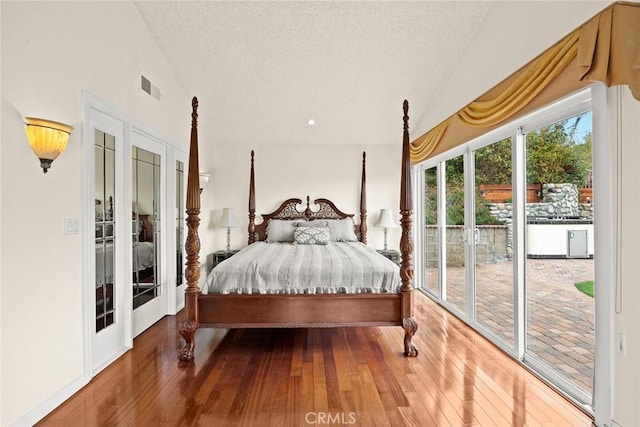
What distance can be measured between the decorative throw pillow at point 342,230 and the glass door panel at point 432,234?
104 centimetres

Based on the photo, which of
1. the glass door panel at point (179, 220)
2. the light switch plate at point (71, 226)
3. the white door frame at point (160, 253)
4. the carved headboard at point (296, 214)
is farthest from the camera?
the carved headboard at point (296, 214)

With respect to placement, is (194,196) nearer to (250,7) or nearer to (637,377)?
(250,7)

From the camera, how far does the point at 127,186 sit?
2.97m

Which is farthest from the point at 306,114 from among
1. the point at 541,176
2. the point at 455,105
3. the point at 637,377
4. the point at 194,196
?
the point at 637,377

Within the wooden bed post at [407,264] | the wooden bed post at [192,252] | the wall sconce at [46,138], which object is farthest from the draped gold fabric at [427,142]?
the wall sconce at [46,138]

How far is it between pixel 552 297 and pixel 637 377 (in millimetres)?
892

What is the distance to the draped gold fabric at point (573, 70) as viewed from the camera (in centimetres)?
164

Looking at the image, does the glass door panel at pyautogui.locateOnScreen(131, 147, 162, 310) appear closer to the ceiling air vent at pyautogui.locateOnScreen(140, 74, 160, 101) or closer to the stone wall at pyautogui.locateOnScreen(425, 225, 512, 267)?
the ceiling air vent at pyautogui.locateOnScreen(140, 74, 160, 101)

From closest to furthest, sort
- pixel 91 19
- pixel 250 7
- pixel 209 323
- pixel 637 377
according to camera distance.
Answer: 1. pixel 637 377
2. pixel 91 19
3. pixel 209 323
4. pixel 250 7

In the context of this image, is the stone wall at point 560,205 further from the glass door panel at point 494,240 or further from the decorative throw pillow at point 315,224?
the decorative throw pillow at point 315,224

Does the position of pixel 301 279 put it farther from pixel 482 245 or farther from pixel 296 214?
pixel 296 214

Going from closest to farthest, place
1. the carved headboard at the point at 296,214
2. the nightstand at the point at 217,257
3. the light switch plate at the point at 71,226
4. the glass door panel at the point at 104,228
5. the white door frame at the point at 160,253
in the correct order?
the light switch plate at the point at 71,226 < the glass door panel at the point at 104,228 < the white door frame at the point at 160,253 < the nightstand at the point at 217,257 < the carved headboard at the point at 296,214

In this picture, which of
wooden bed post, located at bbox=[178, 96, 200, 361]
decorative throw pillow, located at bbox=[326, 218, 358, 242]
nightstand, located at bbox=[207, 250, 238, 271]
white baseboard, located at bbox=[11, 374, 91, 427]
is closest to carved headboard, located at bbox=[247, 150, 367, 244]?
decorative throw pillow, located at bbox=[326, 218, 358, 242]

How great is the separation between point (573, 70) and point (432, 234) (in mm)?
2971
